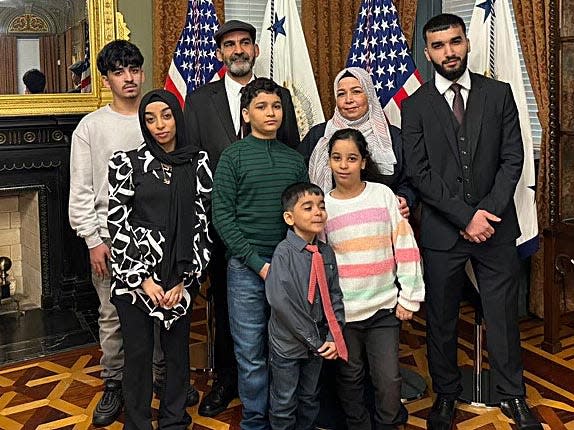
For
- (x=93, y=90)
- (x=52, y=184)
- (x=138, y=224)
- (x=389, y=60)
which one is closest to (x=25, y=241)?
(x=52, y=184)

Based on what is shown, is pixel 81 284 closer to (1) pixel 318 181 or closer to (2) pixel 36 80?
(2) pixel 36 80

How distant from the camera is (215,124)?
9.43ft

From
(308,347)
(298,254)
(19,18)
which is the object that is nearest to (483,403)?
(308,347)

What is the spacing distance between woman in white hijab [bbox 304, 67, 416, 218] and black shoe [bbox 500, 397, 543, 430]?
0.85 m

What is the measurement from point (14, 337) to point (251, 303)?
1912mm

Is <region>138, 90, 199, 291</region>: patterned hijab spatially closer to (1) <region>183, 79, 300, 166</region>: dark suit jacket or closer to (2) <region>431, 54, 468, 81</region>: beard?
(1) <region>183, 79, 300, 166</region>: dark suit jacket

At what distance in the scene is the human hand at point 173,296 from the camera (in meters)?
2.47

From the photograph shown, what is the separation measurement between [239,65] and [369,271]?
1.01 meters

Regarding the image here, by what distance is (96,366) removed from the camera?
3521 mm

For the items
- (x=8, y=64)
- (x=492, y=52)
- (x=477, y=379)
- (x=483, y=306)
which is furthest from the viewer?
(x=8, y=64)

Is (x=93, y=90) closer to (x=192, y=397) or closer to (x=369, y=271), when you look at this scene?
(x=192, y=397)

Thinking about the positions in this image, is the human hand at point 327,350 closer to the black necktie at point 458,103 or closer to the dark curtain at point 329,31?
the black necktie at point 458,103

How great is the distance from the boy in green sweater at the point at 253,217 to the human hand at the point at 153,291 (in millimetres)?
282

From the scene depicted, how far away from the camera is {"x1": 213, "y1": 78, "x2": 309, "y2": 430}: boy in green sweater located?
2.52 metres
